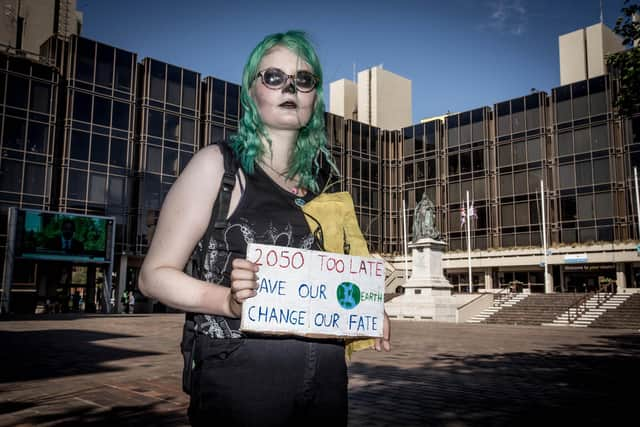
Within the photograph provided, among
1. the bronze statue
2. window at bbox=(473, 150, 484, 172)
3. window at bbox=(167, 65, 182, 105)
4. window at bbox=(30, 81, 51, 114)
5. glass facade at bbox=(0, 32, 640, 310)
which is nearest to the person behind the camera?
the bronze statue

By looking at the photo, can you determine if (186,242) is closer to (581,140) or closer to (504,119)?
(581,140)

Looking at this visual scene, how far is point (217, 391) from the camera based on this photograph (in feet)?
5.31

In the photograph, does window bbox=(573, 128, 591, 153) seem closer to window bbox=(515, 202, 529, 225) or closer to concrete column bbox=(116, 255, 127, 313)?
window bbox=(515, 202, 529, 225)

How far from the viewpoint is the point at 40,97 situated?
3500 cm

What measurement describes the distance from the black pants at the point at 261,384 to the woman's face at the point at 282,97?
2.69 ft

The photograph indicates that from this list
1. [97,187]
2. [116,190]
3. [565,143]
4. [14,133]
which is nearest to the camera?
[14,133]

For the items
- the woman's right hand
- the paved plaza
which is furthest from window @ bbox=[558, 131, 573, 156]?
the woman's right hand

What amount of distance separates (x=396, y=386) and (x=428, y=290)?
23124 mm

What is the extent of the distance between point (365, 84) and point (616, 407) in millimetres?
61518

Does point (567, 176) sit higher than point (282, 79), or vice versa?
point (567, 176)

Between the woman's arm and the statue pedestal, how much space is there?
94.6ft

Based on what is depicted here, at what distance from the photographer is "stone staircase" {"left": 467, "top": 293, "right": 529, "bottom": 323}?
99.5ft

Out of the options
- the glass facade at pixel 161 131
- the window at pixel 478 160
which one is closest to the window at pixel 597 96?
the window at pixel 478 160

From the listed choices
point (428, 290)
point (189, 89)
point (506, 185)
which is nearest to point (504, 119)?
point (506, 185)
